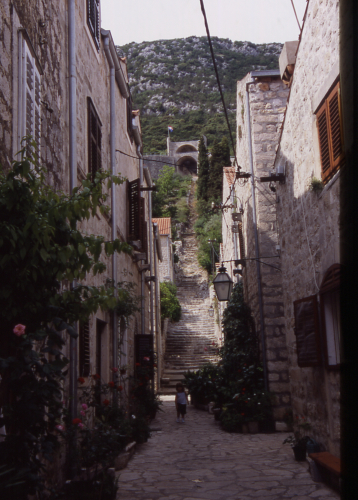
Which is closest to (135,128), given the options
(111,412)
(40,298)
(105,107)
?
(105,107)

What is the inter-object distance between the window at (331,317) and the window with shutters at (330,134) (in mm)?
1134

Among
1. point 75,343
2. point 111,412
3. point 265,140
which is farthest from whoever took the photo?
point 265,140

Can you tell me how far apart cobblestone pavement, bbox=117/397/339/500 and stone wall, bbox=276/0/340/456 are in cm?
67

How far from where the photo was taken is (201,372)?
14.0 metres

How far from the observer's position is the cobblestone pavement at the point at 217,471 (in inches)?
213

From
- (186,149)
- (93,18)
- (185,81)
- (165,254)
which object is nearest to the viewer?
(93,18)

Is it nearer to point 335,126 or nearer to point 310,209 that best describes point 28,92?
point 335,126

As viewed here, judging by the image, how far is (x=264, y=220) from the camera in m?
11.3

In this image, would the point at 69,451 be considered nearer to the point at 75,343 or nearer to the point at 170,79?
the point at 75,343

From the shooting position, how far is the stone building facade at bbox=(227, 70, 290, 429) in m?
10.5

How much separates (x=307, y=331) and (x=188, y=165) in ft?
207

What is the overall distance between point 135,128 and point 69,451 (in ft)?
31.1

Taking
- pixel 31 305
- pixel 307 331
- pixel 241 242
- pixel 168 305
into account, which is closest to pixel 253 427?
pixel 307 331

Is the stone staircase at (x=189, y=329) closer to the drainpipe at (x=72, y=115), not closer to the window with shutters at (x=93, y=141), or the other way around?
the window with shutters at (x=93, y=141)
